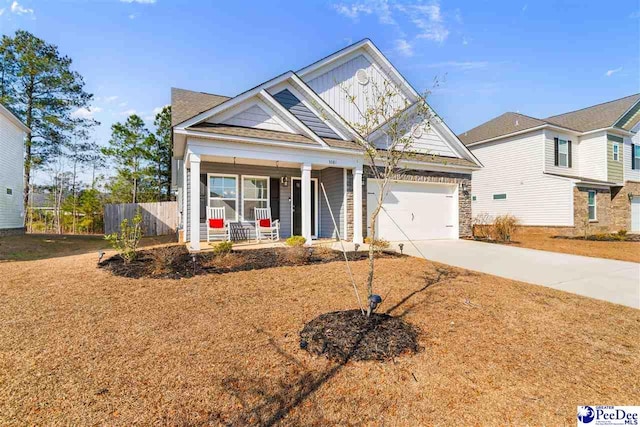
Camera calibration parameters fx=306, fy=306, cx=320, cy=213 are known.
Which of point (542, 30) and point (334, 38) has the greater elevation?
point (334, 38)

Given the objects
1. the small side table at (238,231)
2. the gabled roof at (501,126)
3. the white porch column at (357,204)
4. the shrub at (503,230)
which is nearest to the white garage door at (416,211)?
the white porch column at (357,204)

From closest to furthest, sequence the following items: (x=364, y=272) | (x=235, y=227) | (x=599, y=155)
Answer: (x=364, y=272) → (x=235, y=227) → (x=599, y=155)

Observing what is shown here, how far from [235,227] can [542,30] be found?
12.6 metres

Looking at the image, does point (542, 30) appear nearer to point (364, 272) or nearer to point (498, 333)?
point (364, 272)

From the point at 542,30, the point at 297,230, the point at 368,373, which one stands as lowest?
the point at 368,373

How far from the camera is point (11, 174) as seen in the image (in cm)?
1383

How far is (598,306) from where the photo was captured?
15.4 ft

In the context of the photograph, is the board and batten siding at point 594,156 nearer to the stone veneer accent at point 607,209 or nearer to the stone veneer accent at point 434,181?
the stone veneer accent at point 607,209

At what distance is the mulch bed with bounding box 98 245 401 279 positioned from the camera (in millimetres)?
5729

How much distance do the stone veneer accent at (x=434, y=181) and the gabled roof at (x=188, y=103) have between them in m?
5.45

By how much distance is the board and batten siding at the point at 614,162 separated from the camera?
57.6 feet

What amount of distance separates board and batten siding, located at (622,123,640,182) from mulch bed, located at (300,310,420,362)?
2330cm

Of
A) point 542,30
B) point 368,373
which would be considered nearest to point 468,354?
point 368,373

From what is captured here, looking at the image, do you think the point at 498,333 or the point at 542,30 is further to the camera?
the point at 542,30
